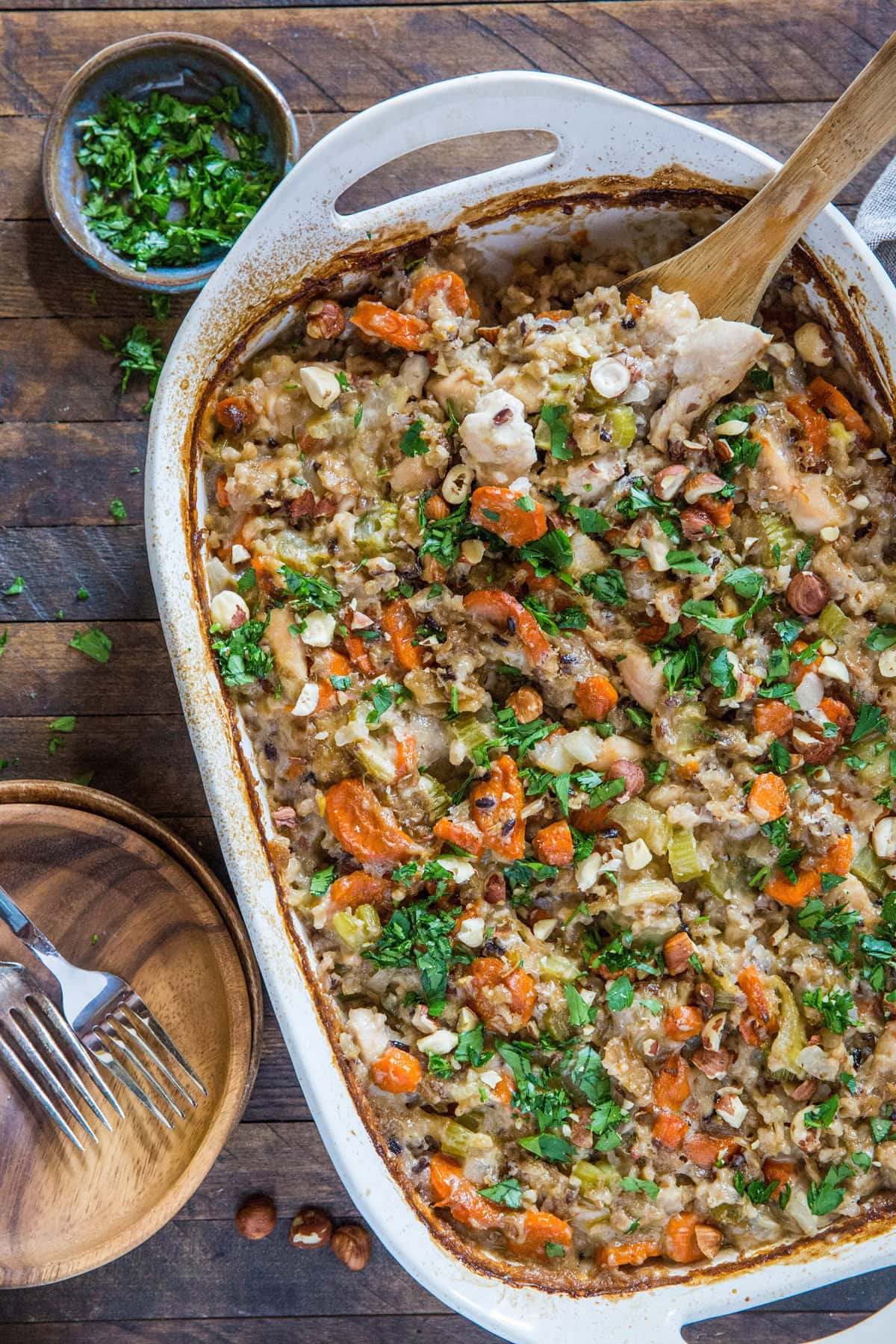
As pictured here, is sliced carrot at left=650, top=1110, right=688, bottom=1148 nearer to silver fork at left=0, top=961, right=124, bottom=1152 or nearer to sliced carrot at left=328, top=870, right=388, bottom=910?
sliced carrot at left=328, top=870, right=388, bottom=910

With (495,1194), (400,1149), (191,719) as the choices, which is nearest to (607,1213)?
(495,1194)

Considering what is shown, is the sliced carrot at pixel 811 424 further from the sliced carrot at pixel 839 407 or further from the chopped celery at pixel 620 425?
the chopped celery at pixel 620 425

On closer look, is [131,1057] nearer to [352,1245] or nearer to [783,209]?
[352,1245]

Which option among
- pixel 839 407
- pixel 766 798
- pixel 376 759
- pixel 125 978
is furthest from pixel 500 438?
pixel 125 978

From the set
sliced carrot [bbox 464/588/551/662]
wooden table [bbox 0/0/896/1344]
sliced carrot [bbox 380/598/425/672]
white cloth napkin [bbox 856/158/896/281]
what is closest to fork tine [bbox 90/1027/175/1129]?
wooden table [bbox 0/0/896/1344]

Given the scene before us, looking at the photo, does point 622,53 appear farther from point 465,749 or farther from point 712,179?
point 465,749
